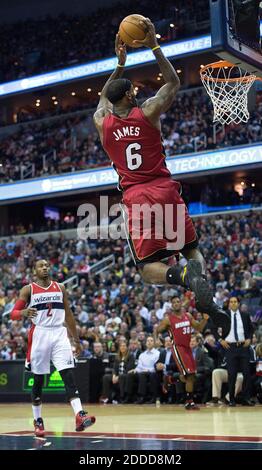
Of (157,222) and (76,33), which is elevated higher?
(76,33)

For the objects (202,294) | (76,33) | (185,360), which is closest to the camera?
(202,294)

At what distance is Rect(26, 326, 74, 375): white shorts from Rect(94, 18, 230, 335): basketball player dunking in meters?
3.02

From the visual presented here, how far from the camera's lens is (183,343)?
43.9 ft

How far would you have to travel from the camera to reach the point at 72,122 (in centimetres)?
3494

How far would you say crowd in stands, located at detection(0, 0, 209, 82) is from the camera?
31.8m

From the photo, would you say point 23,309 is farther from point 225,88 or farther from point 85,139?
point 85,139

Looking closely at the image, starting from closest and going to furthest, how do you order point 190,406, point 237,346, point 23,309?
point 23,309
point 190,406
point 237,346

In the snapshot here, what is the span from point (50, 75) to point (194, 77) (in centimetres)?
661

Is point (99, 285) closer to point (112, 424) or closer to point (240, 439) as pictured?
point (112, 424)

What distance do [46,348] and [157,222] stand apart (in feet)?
11.5

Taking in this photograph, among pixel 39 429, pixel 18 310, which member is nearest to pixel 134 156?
pixel 18 310

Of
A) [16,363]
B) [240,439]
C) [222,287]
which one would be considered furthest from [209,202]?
[240,439]

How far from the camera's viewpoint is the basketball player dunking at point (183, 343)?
13266 mm

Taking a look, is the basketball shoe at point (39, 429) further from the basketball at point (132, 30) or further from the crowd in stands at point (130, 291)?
the crowd in stands at point (130, 291)
